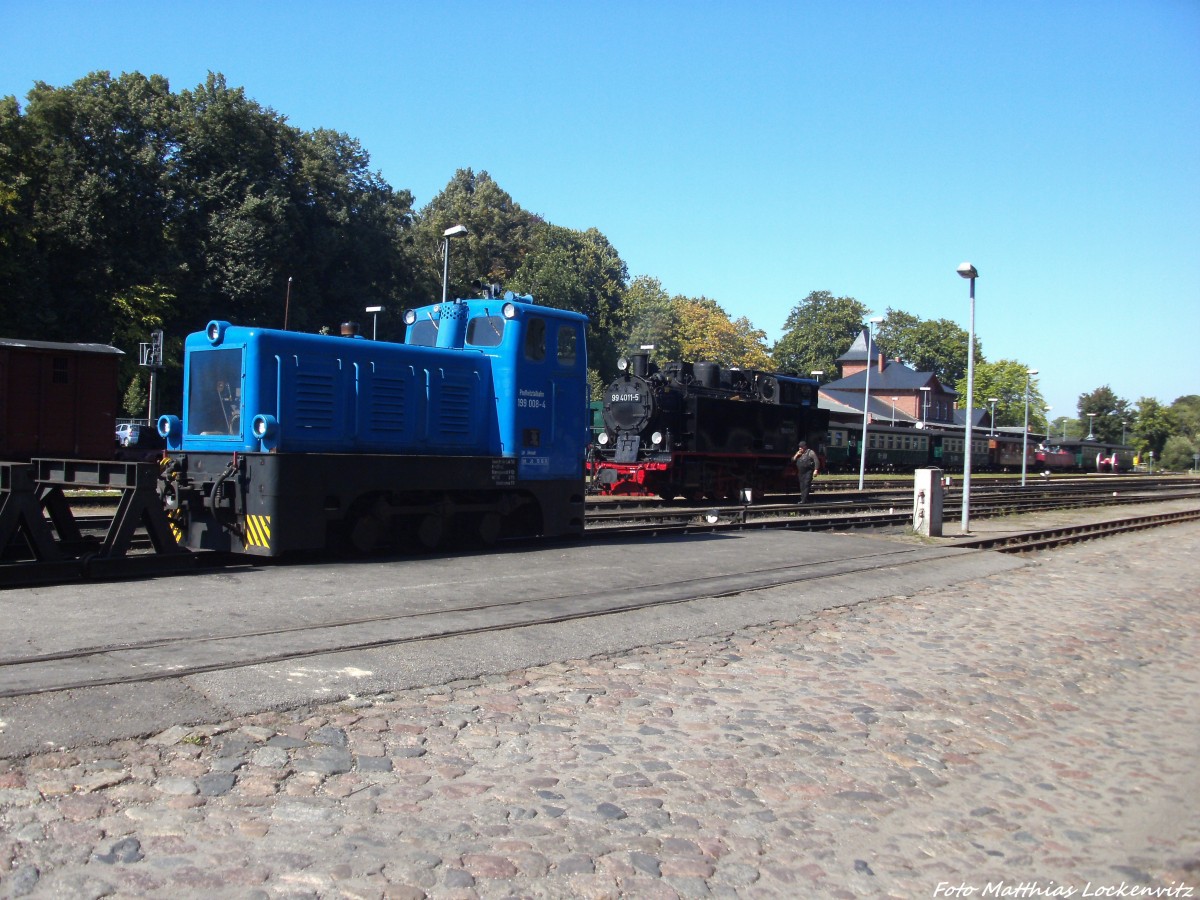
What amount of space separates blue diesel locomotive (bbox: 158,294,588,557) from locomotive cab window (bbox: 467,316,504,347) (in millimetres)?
22

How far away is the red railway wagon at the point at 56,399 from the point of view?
76.8 ft

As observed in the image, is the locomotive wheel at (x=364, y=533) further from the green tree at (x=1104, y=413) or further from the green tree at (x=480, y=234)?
the green tree at (x=1104, y=413)

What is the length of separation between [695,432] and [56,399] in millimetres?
16298

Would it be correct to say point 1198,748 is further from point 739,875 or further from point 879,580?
point 879,580

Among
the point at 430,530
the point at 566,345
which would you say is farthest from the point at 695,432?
→ the point at 430,530

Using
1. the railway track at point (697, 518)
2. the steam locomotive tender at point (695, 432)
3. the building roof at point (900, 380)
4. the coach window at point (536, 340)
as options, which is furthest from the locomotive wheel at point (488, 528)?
the building roof at point (900, 380)

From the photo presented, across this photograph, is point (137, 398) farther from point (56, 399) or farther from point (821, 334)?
point (821, 334)

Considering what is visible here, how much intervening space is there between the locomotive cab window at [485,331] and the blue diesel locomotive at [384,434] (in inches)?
0.9

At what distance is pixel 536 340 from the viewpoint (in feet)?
43.8

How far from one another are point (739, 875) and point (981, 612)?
776cm

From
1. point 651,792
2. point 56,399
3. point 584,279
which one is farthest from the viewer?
point 584,279

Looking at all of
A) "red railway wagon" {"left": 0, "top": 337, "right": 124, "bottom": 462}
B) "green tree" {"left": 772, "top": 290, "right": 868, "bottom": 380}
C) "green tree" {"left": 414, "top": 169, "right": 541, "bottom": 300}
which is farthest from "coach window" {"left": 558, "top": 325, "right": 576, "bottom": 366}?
"green tree" {"left": 772, "top": 290, "right": 868, "bottom": 380}

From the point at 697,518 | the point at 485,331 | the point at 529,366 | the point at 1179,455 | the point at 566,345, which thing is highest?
the point at 1179,455

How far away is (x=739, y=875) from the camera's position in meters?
4.08
